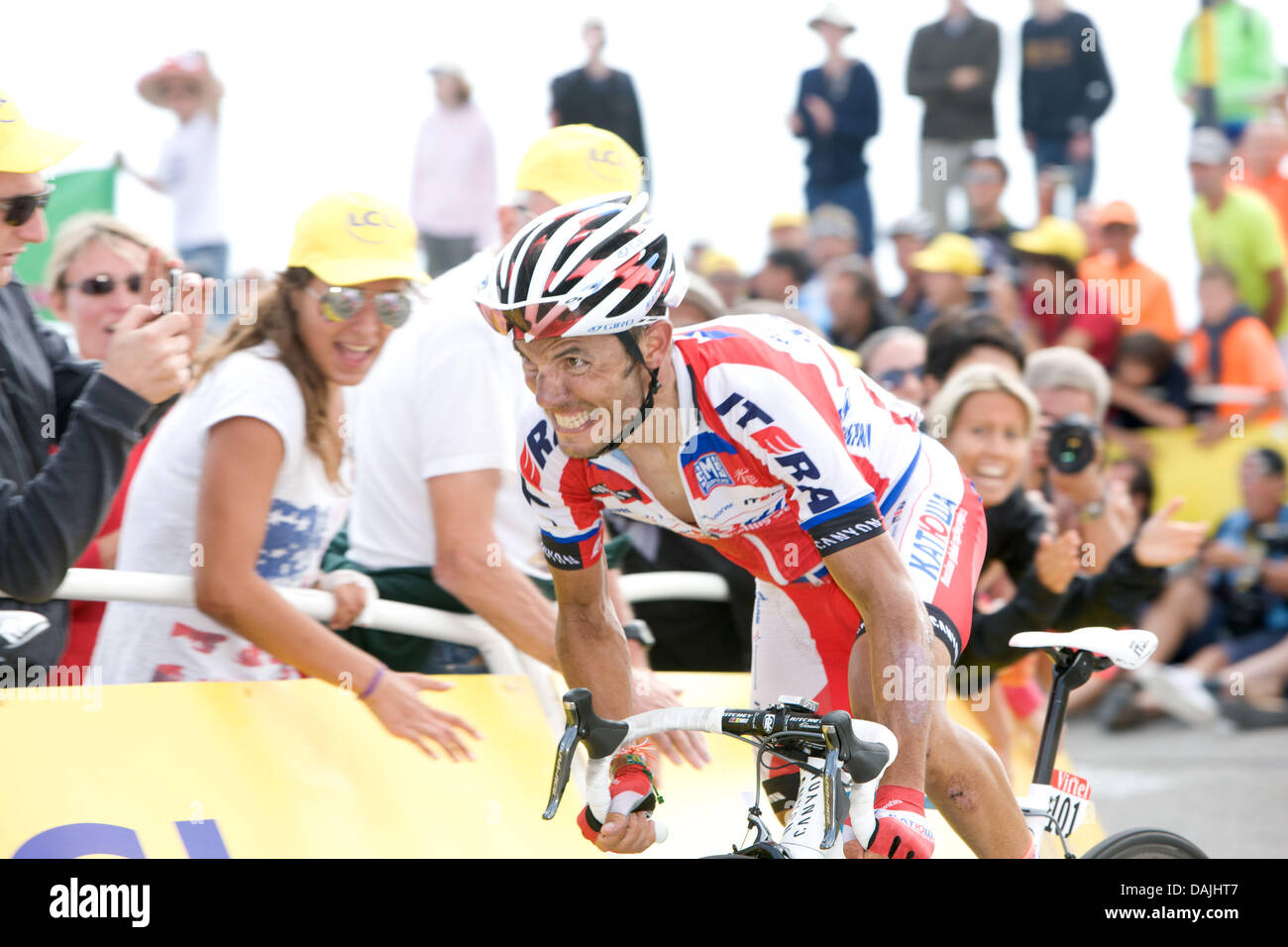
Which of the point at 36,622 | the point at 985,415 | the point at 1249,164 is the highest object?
the point at 1249,164

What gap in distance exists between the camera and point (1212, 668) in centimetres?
865

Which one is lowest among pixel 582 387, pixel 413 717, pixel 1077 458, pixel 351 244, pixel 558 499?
pixel 413 717

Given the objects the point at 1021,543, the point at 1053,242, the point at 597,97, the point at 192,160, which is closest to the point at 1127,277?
the point at 1053,242

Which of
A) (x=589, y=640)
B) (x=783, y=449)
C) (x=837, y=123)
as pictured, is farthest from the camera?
(x=837, y=123)

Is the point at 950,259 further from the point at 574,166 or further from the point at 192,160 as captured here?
the point at 574,166

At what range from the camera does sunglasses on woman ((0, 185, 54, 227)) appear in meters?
3.44

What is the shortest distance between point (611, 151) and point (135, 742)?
2.38m

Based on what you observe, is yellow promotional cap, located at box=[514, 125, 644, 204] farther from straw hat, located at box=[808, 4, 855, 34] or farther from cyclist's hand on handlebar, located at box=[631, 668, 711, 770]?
straw hat, located at box=[808, 4, 855, 34]

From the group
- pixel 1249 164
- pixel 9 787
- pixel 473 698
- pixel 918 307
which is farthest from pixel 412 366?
pixel 1249 164

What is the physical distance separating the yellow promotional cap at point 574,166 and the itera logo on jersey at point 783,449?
5.75ft

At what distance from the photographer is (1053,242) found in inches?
367

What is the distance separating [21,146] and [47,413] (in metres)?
0.62

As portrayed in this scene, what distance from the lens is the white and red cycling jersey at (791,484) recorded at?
10.2ft
